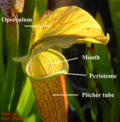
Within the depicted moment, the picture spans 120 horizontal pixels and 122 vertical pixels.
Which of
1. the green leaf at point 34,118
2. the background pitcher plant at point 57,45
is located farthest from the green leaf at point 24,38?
the green leaf at point 34,118

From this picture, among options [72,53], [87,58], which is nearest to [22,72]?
[87,58]

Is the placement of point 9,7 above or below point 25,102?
above

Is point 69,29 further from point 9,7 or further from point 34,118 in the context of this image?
point 34,118

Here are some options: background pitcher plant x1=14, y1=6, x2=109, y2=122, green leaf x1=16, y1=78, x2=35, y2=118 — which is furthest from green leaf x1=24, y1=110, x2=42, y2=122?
background pitcher plant x1=14, y1=6, x2=109, y2=122

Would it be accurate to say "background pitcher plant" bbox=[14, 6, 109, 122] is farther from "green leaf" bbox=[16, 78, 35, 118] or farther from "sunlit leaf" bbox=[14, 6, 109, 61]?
"green leaf" bbox=[16, 78, 35, 118]

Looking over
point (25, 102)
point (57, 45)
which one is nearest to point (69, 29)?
point (57, 45)

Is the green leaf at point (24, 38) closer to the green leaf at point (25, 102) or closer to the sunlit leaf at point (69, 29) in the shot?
the sunlit leaf at point (69, 29)

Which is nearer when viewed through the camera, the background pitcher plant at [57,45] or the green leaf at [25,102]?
the background pitcher plant at [57,45]

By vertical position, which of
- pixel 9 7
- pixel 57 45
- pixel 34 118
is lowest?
pixel 34 118

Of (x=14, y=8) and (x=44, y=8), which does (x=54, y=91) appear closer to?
(x=14, y=8)
